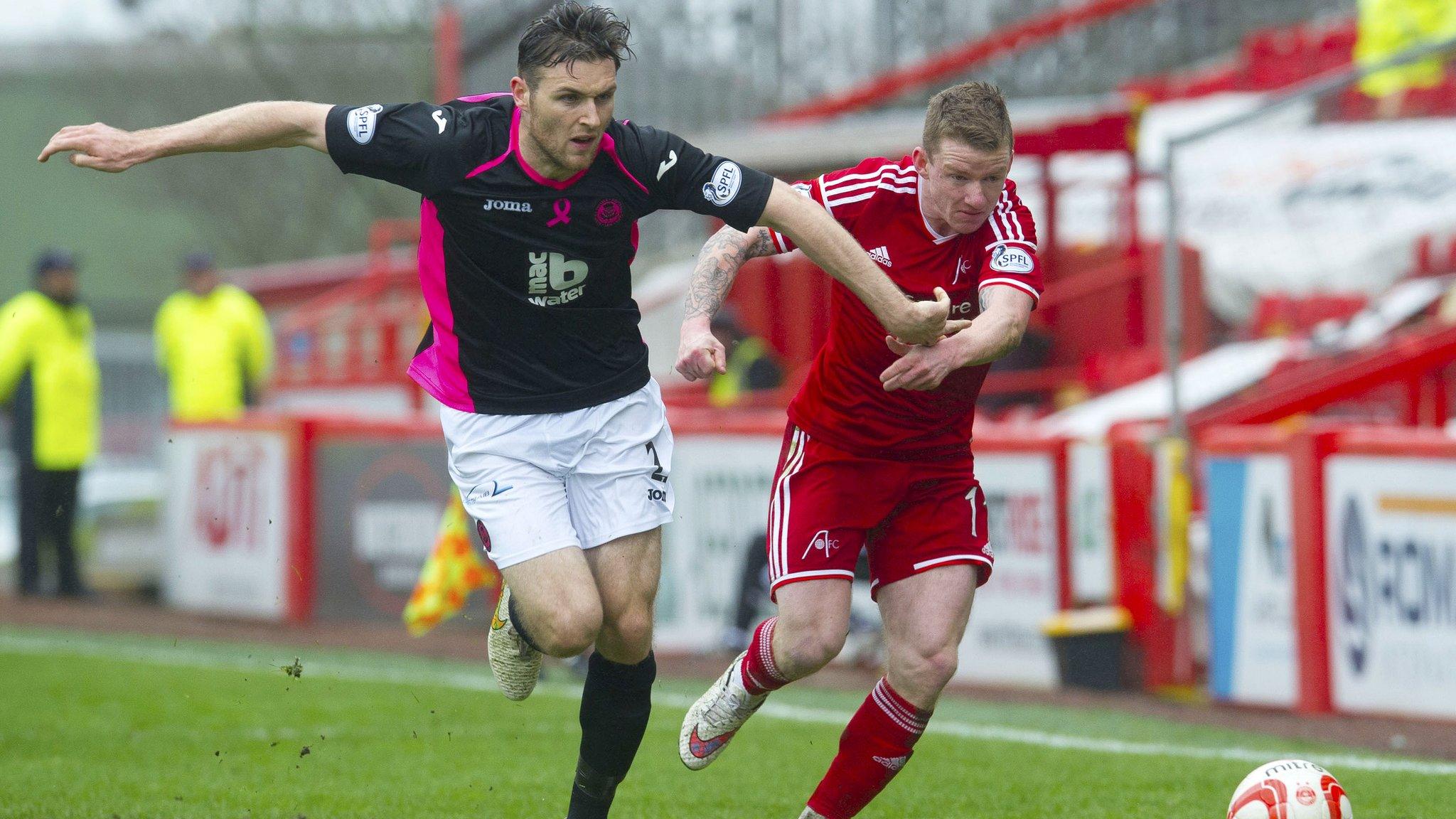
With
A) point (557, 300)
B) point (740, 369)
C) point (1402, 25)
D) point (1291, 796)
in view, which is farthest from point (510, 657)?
point (1402, 25)

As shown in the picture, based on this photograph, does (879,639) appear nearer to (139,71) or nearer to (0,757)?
(0,757)

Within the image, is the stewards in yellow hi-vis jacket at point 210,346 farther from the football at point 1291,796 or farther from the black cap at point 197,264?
the football at point 1291,796

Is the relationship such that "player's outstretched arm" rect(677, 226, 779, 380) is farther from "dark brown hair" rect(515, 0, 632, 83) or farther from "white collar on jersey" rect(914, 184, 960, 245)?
"dark brown hair" rect(515, 0, 632, 83)

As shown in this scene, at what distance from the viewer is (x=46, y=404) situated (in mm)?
13570

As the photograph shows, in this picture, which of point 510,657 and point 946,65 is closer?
point 510,657

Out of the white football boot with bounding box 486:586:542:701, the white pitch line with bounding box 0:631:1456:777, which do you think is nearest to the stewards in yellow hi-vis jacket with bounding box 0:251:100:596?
the white pitch line with bounding box 0:631:1456:777

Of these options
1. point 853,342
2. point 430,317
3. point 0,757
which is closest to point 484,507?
point 430,317

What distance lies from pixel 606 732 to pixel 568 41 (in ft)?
6.36

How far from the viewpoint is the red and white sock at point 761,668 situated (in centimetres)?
534

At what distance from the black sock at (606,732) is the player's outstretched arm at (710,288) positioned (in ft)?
3.08

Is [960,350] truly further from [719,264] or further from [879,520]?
[719,264]

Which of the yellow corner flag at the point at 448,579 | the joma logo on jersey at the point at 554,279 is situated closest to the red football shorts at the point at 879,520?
the joma logo on jersey at the point at 554,279

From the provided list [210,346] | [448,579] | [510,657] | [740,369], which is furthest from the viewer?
[740,369]

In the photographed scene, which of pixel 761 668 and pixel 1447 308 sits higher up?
pixel 1447 308
